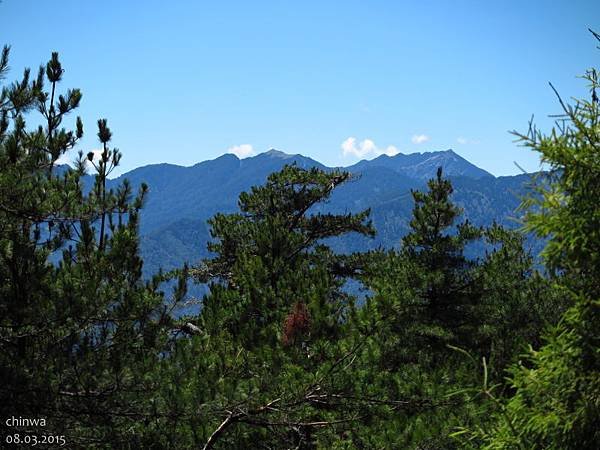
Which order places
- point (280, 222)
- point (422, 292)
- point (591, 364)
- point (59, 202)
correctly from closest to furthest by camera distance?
point (591, 364)
point (59, 202)
point (280, 222)
point (422, 292)

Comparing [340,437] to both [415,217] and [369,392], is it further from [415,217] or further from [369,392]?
[415,217]

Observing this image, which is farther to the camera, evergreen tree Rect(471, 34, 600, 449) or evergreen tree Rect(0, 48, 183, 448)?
evergreen tree Rect(0, 48, 183, 448)

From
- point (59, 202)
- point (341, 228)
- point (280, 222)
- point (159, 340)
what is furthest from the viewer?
point (341, 228)

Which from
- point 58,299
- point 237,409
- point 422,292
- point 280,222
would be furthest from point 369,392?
point 422,292

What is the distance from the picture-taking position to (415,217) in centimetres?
1795

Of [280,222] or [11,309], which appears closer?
[11,309]

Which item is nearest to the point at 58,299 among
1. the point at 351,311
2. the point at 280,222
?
the point at 351,311

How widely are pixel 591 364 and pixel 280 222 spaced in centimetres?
1101

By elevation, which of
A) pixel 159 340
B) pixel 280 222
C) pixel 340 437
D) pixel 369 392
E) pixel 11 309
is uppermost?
pixel 280 222

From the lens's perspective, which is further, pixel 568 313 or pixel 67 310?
pixel 67 310

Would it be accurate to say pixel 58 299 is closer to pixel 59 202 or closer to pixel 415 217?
pixel 59 202

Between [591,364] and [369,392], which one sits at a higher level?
[591,364]

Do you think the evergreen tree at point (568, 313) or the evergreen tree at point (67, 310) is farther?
the evergreen tree at point (67, 310)

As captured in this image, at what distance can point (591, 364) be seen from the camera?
318 cm
